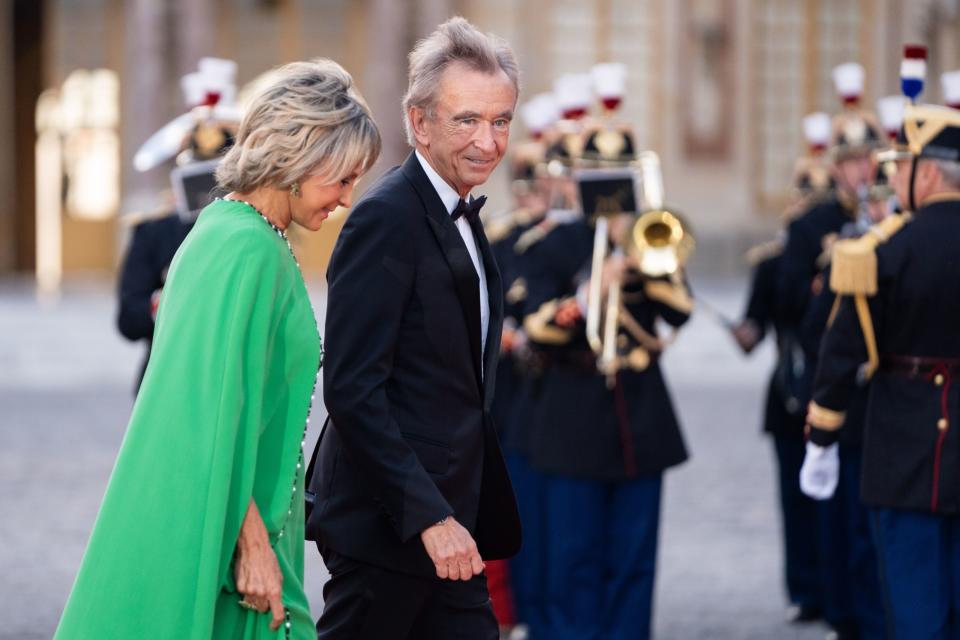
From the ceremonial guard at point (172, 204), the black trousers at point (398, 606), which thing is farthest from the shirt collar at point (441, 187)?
the ceremonial guard at point (172, 204)

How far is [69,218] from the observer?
1001 inches

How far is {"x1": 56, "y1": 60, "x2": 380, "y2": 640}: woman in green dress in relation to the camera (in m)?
3.64

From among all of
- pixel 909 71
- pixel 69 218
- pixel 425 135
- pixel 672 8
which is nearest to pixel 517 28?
pixel 672 8

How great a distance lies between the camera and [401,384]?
410cm

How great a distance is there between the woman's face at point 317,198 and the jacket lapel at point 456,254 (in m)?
0.28

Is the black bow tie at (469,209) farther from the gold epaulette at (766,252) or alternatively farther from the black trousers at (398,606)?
the gold epaulette at (766,252)

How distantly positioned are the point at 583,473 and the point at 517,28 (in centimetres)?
1783

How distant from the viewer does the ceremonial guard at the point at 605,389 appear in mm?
6828

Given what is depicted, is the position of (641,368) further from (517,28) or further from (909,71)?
(517,28)

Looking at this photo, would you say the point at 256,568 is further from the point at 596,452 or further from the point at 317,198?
the point at 596,452

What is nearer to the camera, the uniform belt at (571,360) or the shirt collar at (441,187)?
the shirt collar at (441,187)

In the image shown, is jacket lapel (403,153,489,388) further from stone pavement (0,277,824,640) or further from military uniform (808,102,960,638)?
stone pavement (0,277,824,640)

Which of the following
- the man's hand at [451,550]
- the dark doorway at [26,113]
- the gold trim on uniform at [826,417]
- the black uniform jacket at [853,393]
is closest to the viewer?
the man's hand at [451,550]

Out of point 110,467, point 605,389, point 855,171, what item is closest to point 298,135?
point 605,389
